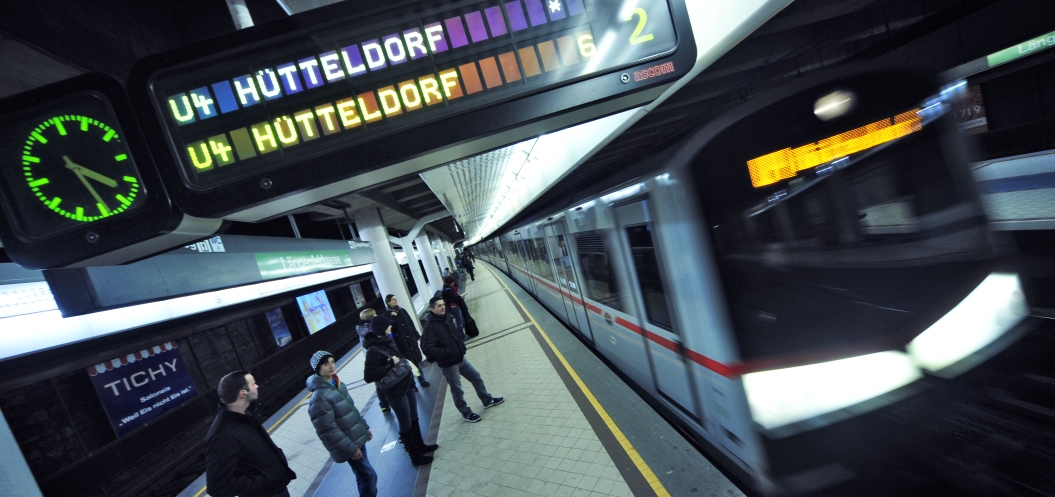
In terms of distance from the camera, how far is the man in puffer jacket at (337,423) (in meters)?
3.65

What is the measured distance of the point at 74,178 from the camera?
1.80 meters

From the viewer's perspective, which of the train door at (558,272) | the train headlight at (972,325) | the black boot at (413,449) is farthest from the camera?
the train door at (558,272)

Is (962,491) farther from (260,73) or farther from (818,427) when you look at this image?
(260,73)

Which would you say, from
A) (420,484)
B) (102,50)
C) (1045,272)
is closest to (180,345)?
(420,484)

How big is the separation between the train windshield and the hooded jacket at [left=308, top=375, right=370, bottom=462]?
3.31 metres

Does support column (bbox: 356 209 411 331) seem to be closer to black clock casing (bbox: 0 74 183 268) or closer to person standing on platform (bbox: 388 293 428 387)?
person standing on platform (bbox: 388 293 428 387)

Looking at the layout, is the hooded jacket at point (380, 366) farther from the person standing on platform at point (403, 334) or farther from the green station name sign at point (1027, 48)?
the green station name sign at point (1027, 48)

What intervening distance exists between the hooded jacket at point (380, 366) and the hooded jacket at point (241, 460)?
4.60 feet

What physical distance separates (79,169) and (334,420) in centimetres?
268

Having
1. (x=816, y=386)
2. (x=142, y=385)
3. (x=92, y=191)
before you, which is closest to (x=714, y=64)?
(x=816, y=386)

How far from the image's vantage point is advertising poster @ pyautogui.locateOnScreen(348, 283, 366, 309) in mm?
20341

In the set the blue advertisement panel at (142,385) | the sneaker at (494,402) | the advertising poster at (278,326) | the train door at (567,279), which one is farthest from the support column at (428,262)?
the sneaker at (494,402)

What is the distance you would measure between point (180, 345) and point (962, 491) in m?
11.9

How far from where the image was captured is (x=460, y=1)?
199 cm
